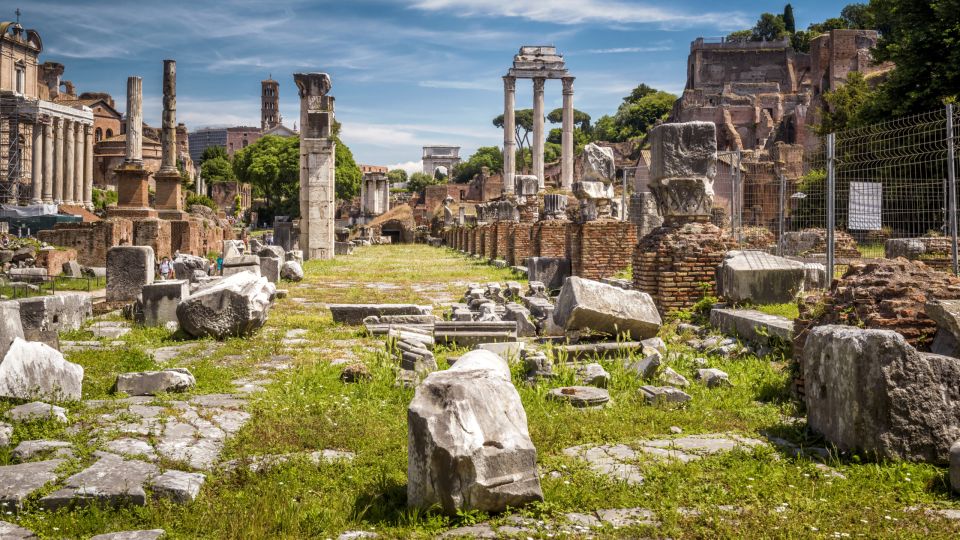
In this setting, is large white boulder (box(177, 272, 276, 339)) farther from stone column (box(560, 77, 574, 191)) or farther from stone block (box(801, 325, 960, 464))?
stone column (box(560, 77, 574, 191))

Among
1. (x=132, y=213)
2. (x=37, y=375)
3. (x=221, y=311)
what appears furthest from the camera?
(x=132, y=213)

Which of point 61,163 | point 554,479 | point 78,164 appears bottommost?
point 554,479

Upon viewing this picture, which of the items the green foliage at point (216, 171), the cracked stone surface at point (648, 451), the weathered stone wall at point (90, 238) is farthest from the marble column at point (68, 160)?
the cracked stone surface at point (648, 451)

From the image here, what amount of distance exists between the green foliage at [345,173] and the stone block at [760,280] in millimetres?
63303

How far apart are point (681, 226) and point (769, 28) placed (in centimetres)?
9922

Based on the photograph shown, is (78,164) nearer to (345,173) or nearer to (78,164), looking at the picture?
(78,164)

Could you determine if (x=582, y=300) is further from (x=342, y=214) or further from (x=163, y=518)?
(x=342, y=214)

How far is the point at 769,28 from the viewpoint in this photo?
327 feet

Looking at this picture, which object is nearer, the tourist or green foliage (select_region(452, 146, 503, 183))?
the tourist

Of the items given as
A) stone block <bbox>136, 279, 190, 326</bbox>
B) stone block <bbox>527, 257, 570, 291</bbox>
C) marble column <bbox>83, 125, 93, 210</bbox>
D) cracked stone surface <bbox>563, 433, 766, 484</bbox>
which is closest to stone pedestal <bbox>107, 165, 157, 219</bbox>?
stone block <bbox>527, 257, 570, 291</bbox>

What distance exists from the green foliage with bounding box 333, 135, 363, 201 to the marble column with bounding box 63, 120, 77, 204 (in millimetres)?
21973

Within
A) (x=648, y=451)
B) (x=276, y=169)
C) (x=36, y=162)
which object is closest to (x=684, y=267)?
(x=648, y=451)

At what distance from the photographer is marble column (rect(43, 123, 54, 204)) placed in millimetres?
50250

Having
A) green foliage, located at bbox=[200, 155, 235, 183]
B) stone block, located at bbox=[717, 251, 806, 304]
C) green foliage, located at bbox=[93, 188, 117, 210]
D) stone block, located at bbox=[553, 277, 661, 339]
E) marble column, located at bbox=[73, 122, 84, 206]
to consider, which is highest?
green foliage, located at bbox=[200, 155, 235, 183]
